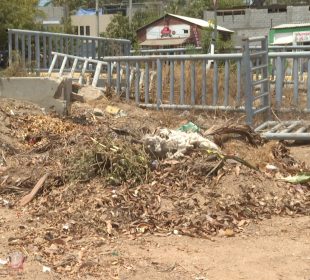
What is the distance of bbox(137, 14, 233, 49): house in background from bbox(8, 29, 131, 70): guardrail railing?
31.5 meters

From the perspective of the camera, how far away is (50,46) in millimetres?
13008

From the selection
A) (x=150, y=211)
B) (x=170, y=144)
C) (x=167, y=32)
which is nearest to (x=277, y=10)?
(x=167, y=32)

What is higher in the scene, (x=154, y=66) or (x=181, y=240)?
(x=154, y=66)

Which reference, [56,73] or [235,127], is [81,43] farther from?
[235,127]

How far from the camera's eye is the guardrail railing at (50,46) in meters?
12.2

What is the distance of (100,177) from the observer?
5.79 m

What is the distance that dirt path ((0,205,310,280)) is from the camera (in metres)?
4.10

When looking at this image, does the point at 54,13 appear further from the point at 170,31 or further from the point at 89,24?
the point at 170,31

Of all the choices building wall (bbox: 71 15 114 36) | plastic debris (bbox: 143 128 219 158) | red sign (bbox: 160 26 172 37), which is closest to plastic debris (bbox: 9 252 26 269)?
plastic debris (bbox: 143 128 219 158)

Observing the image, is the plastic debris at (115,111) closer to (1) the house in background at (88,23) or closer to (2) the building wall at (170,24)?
(2) the building wall at (170,24)

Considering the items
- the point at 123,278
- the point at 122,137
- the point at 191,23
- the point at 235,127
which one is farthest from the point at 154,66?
the point at 191,23

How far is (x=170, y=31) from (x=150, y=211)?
155 feet

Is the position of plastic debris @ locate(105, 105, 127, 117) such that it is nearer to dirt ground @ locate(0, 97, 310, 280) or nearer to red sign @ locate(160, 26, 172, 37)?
dirt ground @ locate(0, 97, 310, 280)

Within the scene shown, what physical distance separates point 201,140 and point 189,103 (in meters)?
3.18
